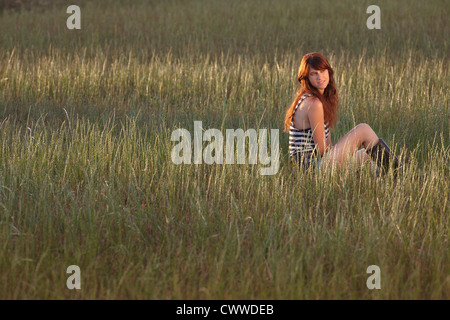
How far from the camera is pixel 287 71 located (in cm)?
712

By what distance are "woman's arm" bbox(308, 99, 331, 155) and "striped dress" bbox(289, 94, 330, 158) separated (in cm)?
6

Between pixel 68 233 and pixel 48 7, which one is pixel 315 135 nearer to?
pixel 68 233

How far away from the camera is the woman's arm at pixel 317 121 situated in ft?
13.1

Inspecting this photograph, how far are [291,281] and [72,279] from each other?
1003 mm

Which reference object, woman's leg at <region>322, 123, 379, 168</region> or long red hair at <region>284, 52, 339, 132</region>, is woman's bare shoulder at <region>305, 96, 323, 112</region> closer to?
long red hair at <region>284, 52, 339, 132</region>

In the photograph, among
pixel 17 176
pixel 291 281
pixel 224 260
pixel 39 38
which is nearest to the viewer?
pixel 291 281

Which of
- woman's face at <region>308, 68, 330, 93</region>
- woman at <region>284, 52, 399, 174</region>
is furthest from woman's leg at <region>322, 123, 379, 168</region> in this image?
woman's face at <region>308, 68, 330, 93</region>

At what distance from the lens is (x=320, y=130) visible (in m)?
4.02

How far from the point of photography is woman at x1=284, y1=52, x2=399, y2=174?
398 centimetres

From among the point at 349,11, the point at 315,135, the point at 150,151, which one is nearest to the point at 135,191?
the point at 150,151

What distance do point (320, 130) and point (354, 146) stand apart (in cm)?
29

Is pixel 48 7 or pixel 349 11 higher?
pixel 48 7
